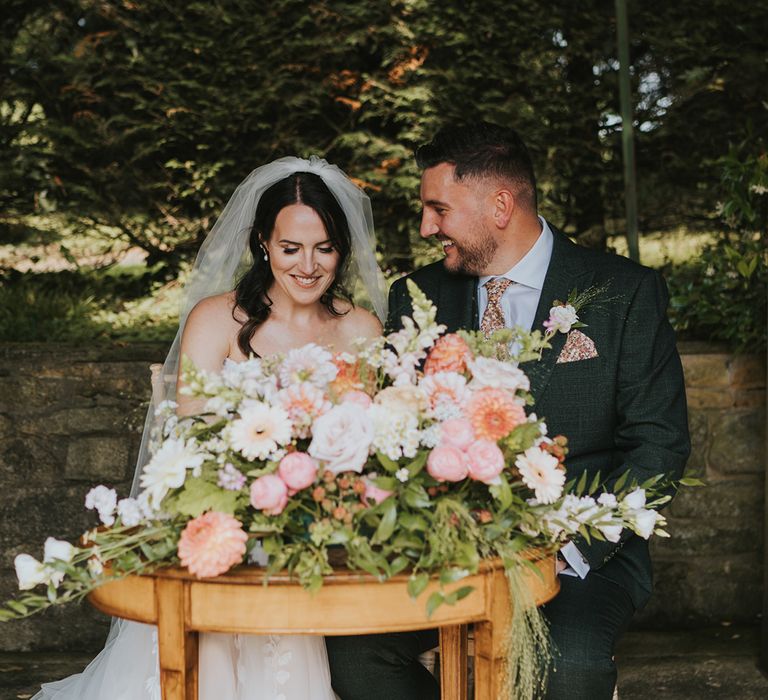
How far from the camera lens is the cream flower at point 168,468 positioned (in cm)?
190

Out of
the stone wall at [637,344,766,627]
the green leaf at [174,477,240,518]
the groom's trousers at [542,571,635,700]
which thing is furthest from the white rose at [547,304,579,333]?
the stone wall at [637,344,766,627]

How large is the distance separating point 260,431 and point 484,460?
420mm

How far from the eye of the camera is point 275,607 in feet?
6.35

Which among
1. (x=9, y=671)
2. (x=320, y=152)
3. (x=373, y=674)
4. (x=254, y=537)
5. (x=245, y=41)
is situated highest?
(x=245, y=41)

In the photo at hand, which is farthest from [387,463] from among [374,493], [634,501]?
[634,501]

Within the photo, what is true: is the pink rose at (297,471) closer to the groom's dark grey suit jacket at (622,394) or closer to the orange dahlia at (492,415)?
the orange dahlia at (492,415)

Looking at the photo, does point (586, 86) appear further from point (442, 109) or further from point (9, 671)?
point (9, 671)

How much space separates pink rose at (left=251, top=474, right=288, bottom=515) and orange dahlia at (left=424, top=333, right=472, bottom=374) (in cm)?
39

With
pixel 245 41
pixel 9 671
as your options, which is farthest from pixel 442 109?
pixel 9 671

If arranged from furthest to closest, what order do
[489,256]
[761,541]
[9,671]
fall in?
[761,541] → [9,671] → [489,256]

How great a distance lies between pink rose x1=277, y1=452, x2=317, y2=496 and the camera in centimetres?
185

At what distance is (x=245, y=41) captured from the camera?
4840 mm

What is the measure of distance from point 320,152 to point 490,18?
1037mm

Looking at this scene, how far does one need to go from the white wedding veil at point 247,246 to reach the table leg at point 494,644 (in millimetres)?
1451
